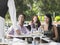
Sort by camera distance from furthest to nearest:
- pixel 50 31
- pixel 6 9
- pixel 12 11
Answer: pixel 50 31, pixel 6 9, pixel 12 11

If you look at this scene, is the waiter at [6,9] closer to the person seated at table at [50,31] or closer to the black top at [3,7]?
the black top at [3,7]

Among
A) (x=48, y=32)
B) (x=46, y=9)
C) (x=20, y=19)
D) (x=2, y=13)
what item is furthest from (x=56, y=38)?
(x=46, y=9)

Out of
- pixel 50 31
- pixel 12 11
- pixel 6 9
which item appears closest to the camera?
pixel 12 11

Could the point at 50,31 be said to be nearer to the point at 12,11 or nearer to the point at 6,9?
the point at 12,11

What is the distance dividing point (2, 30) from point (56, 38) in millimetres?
1005

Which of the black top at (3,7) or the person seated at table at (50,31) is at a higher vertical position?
the black top at (3,7)

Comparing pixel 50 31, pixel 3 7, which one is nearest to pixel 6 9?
pixel 3 7

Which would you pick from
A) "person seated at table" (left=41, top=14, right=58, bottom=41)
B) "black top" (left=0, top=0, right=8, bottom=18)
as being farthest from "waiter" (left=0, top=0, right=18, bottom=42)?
"person seated at table" (left=41, top=14, right=58, bottom=41)

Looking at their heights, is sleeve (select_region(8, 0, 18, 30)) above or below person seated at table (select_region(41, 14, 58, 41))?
above

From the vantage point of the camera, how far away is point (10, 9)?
148 inches

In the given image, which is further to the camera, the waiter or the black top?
the black top

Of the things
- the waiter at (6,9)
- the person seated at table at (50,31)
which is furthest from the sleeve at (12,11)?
the person seated at table at (50,31)

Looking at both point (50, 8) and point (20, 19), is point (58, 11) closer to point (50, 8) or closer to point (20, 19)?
point (50, 8)

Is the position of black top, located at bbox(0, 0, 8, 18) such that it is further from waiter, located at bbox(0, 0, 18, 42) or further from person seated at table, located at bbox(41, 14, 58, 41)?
person seated at table, located at bbox(41, 14, 58, 41)
